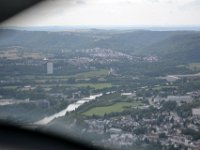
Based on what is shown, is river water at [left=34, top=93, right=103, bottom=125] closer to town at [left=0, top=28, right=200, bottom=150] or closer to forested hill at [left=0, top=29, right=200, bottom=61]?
town at [left=0, top=28, right=200, bottom=150]

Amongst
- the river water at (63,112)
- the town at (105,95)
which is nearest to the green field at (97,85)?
the town at (105,95)

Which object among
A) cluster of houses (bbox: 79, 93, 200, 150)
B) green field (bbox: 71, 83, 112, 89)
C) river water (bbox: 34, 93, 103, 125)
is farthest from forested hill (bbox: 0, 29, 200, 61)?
cluster of houses (bbox: 79, 93, 200, 150)

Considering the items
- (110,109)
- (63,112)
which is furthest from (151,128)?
(63,112)

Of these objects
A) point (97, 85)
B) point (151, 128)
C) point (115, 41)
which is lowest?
point (151, 128)

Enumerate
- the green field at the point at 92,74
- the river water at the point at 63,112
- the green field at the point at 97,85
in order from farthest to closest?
the green field at the point at 92,74, the green field at the point at 97,85, the river water at the point at 63,112

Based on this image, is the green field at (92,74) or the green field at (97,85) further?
the green field at (92,74)

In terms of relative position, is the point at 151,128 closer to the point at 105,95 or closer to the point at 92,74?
the point at 105,95

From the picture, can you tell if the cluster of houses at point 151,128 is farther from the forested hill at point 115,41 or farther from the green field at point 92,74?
the forested hill at point 115,41

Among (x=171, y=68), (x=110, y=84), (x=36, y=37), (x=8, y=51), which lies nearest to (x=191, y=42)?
(x=171, y=68)

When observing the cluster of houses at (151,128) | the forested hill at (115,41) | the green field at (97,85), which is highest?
the forested hill at (115,41)

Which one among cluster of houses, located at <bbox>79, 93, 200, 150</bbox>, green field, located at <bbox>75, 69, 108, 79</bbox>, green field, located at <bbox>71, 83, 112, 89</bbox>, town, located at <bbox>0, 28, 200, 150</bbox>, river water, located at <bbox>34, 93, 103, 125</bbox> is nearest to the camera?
cluster of houses, located at <bbox>79, 93, 200, 150</bbox>
